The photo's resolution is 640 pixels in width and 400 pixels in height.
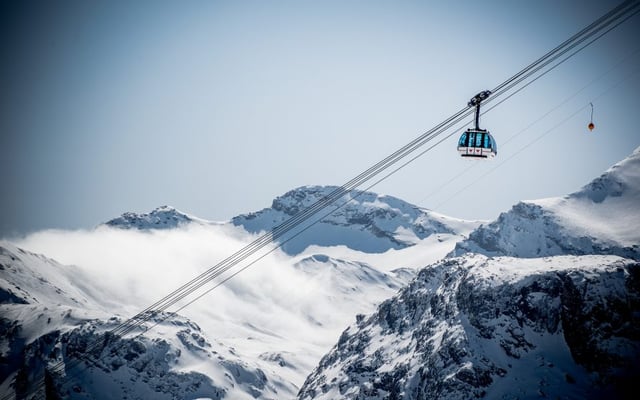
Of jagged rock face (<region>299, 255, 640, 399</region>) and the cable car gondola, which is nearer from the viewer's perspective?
the cable car gondola

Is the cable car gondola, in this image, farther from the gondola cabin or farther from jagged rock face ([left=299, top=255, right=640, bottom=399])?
jagged rock face ([left=299, top=255, right=640, bottom=399])

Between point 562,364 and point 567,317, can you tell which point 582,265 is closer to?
point 567,317

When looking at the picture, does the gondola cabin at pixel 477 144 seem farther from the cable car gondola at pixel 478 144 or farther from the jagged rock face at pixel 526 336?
the jagged rock face at pixel 526 336

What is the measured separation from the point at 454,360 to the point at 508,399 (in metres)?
19.5

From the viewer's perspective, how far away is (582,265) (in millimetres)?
149250

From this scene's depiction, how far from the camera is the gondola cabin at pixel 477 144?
41344 mm

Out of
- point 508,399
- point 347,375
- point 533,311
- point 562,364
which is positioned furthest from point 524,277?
point 347,375

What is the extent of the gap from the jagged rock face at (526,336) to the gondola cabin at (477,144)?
110 m

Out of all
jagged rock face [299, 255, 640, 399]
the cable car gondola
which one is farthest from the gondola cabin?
jagged rock face [299, 255, 640, 399]

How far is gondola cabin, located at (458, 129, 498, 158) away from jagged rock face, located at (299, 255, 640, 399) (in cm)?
10967

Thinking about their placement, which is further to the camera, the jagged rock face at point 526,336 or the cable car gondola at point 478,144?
the jagged rock face at point 526,336

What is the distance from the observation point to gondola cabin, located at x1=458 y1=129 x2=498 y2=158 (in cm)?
4134

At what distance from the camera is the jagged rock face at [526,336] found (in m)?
136

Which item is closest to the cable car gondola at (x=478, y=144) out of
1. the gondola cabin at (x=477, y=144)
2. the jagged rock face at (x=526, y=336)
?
the gondola cabin at (x=477, y=144)
